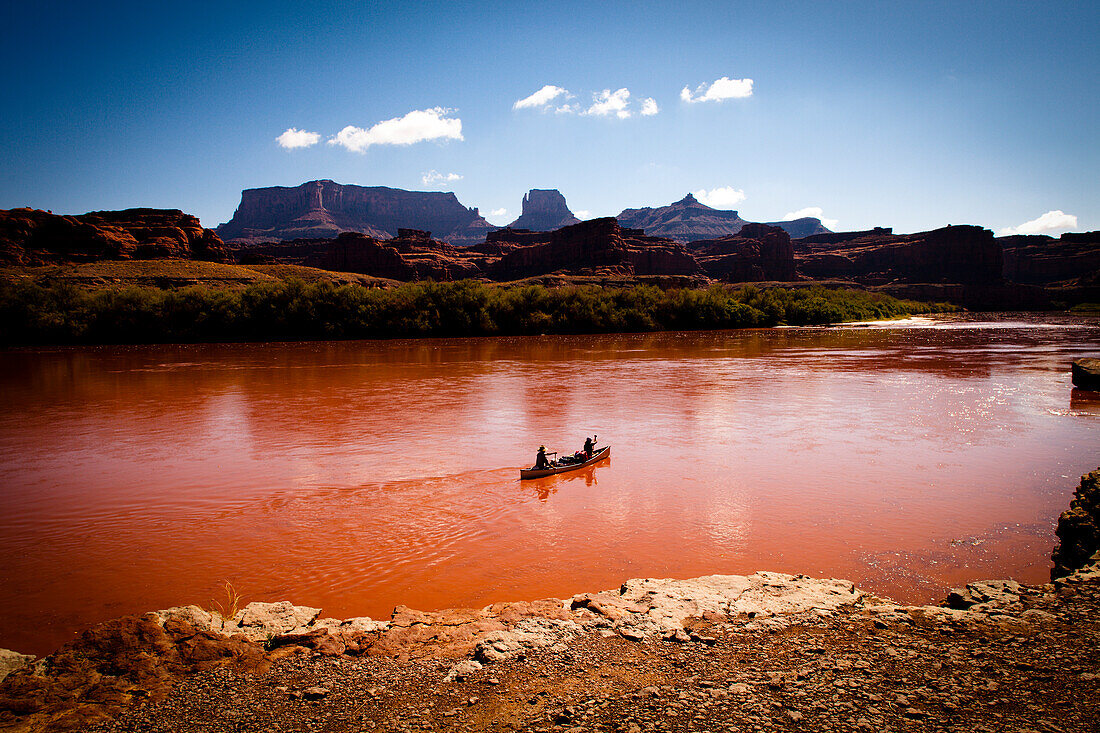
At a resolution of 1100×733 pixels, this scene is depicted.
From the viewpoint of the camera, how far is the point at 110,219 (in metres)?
130

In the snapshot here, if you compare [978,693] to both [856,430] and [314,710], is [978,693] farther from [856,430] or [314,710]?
[856,430]

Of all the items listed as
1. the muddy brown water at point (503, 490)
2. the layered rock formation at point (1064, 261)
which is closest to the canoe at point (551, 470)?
the muddy brown water at point (503, 490)

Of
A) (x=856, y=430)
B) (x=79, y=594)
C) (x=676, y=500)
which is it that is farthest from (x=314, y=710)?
(x=856, y=430)

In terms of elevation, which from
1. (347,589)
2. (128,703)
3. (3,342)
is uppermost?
(3,342)

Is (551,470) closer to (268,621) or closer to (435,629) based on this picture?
(435,629)

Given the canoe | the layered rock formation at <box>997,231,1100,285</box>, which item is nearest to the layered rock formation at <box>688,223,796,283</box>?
the layered rock formation at <box>997,231,1100,285</box>

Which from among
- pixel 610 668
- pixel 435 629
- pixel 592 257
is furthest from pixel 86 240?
pixel 610 668

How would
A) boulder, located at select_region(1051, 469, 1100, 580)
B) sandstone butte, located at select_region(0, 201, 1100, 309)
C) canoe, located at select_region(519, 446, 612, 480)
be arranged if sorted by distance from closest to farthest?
boulder, located at select_region(1051, 469, 1100, 580) < canoe, located at select_region(519, 446, 612, 480) < sandstone butte, located at select_region(0, 201, 1100, 309)

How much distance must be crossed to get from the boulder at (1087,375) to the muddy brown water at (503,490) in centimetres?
64

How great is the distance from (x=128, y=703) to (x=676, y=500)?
10825 millimetres

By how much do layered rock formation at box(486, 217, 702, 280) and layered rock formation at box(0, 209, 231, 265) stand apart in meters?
78.2

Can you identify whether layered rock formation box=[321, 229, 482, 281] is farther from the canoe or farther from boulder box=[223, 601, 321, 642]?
boulder box=[223, 601, 321, 642]

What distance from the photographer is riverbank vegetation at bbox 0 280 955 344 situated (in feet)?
214

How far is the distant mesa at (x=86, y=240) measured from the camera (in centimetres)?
10138
